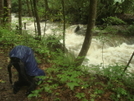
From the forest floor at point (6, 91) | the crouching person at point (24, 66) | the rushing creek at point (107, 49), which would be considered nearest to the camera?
Result: the crouching person at point (24, 66)

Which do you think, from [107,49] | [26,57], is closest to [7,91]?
[26,57]

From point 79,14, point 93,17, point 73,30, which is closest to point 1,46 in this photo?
point 93,17

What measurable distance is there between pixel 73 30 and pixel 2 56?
27.2 feet

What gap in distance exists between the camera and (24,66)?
9.57ft

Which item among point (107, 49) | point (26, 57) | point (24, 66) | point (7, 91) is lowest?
point (7, 91)

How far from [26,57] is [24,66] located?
0.23m

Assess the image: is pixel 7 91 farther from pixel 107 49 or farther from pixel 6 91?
pixel 107 49

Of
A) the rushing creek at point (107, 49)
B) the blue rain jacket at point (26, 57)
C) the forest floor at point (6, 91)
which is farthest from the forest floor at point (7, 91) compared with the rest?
the rushing creek at point (107, 49)

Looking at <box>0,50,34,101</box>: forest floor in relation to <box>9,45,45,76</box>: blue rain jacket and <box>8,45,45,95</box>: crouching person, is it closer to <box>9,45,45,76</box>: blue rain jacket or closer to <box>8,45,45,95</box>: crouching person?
<box>8,45,45,95</box>: crouching person

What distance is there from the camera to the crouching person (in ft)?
8.86

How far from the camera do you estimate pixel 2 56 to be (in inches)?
195

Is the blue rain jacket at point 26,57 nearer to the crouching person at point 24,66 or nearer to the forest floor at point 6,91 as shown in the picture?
the crouching person at point 24,66

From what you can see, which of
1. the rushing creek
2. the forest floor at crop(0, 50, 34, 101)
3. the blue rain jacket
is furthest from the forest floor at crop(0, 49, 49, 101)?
→ the rushing creek

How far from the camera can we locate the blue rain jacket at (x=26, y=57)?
272 centimetres
